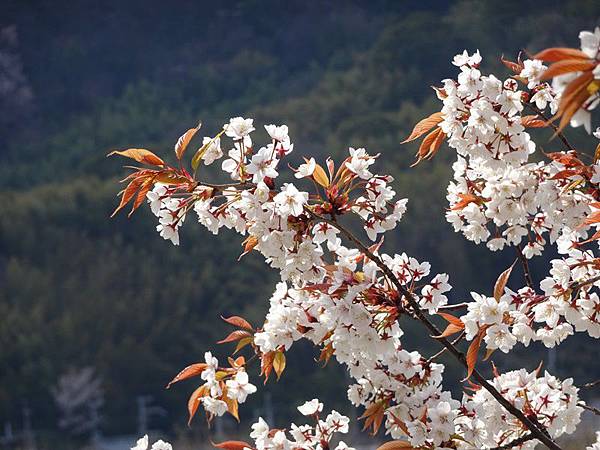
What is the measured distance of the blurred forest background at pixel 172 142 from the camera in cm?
1321

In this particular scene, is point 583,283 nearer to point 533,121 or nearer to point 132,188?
point 533,121

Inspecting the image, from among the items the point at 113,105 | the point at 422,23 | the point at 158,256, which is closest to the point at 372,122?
the point at 422,23

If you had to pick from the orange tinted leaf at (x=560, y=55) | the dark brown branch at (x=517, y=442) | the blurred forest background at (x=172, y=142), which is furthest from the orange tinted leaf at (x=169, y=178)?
the blurred forest background at (x=172, y=142)

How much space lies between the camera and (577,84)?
786 mm

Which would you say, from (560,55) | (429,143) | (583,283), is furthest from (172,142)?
(560,55)

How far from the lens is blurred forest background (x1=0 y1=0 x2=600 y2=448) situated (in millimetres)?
13211

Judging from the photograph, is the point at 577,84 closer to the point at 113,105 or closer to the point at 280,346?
the point at 280,346

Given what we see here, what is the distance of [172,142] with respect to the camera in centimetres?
1831

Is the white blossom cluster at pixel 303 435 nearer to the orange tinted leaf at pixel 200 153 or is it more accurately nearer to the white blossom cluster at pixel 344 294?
the white blossom cluster at pixel 344 294

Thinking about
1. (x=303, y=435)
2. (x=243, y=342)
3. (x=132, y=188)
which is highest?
(x=132, y=188)

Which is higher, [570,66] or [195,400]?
[570,66]

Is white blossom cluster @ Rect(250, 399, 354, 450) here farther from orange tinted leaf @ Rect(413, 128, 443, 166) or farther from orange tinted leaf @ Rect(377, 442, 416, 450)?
orange tinted leaf @ Rect(413, 128, 443, 166)

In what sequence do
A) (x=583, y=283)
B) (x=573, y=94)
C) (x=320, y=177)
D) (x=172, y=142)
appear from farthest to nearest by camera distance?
1. (x=172, y=142)
2. (x=320, y=177)
3. (x=583, y=283)
4. (x=573, y=94)

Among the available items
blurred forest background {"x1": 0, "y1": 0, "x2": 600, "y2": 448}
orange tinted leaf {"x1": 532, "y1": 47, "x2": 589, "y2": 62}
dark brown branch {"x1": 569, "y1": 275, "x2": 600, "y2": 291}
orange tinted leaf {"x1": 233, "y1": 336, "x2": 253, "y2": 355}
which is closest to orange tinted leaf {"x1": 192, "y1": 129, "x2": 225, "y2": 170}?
orange tinted leaf {"x1": 233, "y1": 336, "x2": 253, "y2": 355}
